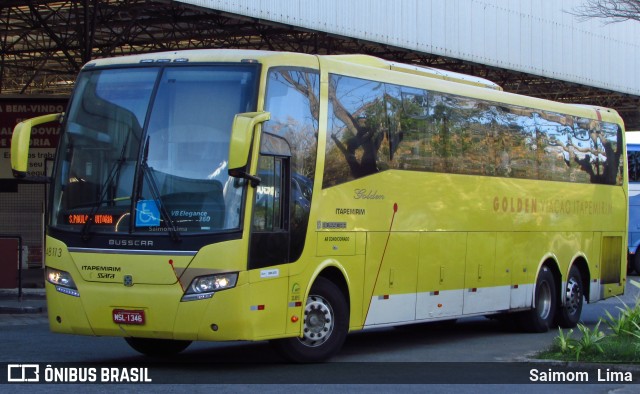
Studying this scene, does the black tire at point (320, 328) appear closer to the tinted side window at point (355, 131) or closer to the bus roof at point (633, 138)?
the tinted side window at point (355, 131)

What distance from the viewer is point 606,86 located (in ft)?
125

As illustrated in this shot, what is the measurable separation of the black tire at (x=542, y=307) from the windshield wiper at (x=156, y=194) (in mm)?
7699

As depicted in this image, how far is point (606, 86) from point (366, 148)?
26.9 meters

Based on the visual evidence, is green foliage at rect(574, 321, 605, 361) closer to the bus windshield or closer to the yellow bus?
the yellow bus

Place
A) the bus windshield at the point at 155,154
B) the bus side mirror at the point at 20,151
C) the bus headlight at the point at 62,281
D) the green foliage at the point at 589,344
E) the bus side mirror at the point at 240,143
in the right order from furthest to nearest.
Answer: the green foliage at the point at 589,344 < the bus headlight at the point at 62,281 < the bus side mirror at the point at 20,151 < the bus windshield at the point at 155,154 < the bus side mirror at the point at 240,143

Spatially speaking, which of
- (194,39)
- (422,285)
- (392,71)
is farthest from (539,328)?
(194,39)

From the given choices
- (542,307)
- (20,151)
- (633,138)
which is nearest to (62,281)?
(20,151)

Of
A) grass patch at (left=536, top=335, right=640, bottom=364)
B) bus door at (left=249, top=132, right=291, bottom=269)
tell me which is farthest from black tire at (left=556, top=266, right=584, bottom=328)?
bus door at (left=249, top=132, right=291, bottom=269)

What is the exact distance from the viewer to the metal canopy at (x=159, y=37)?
28688mm

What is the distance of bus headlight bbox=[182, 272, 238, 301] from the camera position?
10820 mm

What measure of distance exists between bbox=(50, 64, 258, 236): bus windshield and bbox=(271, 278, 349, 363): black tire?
167cm

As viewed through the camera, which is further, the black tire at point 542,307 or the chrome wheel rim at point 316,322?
the black tire at point 542,307

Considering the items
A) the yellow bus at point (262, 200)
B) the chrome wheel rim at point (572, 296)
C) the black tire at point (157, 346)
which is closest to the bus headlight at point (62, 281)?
the yellow bus at point (262, 200)

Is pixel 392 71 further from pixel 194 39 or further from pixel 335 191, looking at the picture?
pixel 194 39
